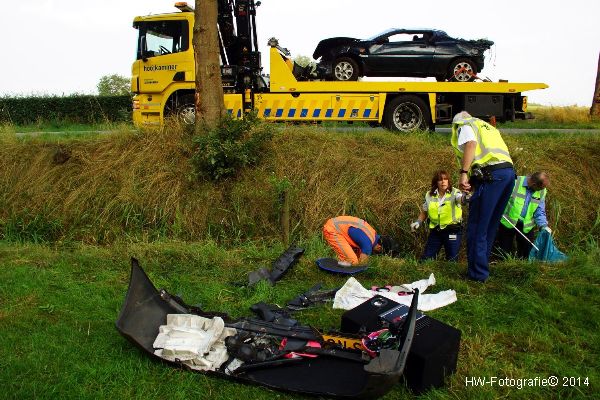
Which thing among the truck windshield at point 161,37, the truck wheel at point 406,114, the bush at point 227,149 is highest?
the truck windshield at point 161,37

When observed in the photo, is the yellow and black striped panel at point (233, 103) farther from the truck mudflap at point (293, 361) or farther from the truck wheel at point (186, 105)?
the truck mudflap at point (293, 361)

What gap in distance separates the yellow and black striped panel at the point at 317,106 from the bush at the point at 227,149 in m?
2.82

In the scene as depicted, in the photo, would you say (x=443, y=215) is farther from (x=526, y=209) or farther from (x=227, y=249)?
(x=227, y=249)

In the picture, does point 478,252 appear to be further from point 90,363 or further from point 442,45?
point 442,45

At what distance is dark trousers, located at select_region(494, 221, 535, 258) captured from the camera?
625cm

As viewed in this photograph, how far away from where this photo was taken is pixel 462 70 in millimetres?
11438

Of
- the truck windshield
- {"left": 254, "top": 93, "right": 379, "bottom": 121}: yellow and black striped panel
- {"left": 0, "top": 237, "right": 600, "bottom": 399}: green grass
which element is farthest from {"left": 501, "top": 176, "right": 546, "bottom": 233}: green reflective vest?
the truck windshield

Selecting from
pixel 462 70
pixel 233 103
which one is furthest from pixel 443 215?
pixel 233 103

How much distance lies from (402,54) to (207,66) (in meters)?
5.01

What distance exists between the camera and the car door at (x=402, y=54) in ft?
37.2

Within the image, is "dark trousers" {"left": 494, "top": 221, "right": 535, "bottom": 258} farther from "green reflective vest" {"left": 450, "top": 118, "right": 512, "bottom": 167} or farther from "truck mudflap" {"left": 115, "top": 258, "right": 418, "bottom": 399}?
"truck mudflap" {"left": 115, "top": 258, "right": 418, "bottom": 399}

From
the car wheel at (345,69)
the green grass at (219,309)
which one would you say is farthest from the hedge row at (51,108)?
the green grass at (219,309)

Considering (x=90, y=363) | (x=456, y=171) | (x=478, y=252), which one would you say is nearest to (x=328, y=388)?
(x=90, y=363)

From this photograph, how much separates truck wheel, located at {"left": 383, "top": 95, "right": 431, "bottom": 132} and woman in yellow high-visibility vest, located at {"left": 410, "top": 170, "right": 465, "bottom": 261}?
486 cm
